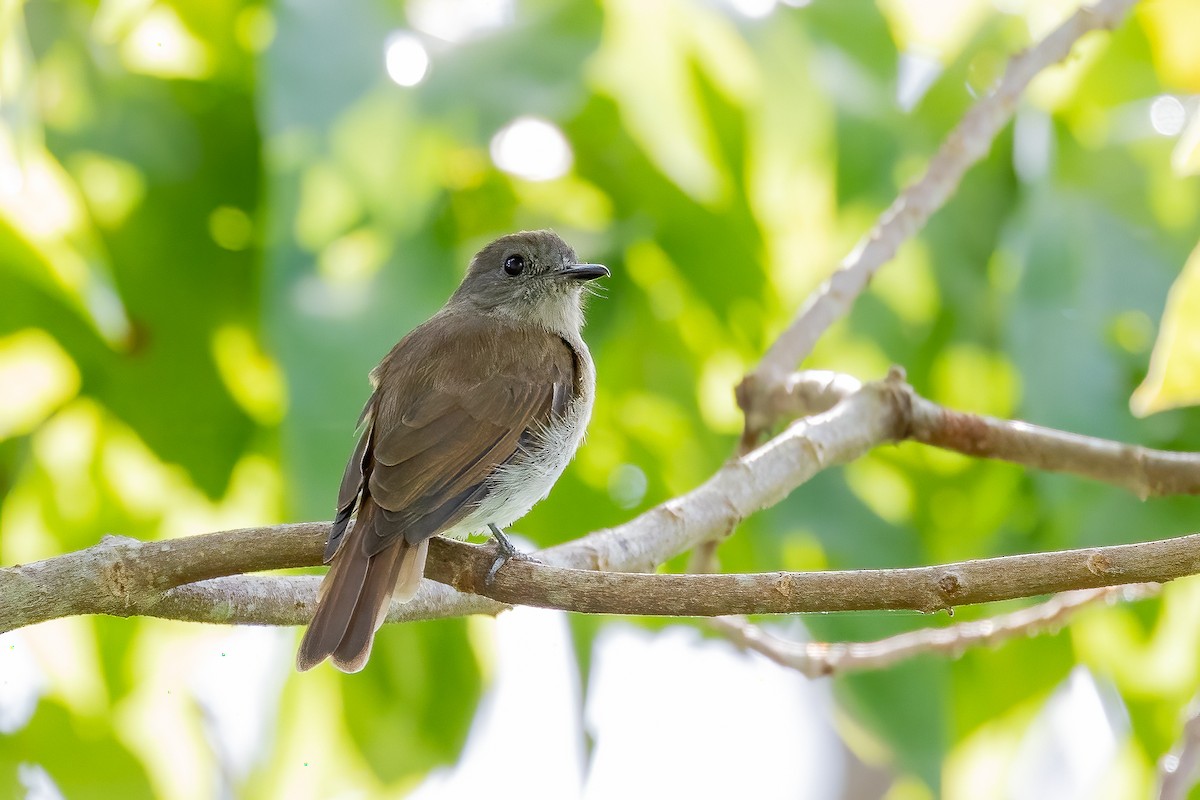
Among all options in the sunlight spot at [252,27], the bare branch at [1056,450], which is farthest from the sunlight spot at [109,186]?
the bare branch at [1056,450]

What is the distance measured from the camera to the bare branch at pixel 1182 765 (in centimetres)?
213

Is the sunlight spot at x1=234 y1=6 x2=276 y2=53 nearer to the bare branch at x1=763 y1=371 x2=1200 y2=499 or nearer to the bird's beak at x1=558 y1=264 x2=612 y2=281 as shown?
the bird's beak at x1=558 y1=264 x2=612 y2=281

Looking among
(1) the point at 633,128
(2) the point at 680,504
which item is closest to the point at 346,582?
(2) the point at 680,504

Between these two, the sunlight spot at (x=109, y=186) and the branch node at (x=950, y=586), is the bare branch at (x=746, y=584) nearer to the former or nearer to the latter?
the branch node at (x=950, y=586)

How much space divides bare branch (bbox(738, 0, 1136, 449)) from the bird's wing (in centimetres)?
42

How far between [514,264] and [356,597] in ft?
Result: 4.29

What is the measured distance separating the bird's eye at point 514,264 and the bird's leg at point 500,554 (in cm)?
90

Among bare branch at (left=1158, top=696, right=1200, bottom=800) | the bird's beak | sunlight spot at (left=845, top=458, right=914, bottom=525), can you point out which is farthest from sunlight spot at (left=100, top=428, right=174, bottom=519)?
bare branch at (left=1158, top=696, right=1200, bottom=800)

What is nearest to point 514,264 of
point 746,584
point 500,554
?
point 500,554

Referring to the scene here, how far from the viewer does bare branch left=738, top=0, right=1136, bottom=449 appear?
2.68 m

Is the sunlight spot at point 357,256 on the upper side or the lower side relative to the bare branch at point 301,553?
upper

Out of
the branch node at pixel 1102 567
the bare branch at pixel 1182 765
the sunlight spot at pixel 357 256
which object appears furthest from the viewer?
the sunlight spot at pixel 357 256

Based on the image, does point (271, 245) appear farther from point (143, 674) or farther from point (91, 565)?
point (143, 674)

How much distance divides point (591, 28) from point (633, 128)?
0.22m
